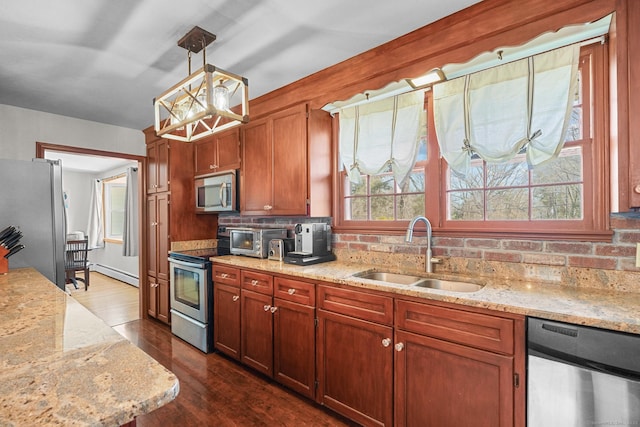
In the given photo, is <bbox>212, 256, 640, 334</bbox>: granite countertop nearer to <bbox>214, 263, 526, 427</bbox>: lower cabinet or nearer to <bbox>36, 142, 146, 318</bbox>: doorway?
<bbox>214, 263, 526, 427</bbox>: lower cabinet

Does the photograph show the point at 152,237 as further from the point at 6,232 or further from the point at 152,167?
the point at 6,232

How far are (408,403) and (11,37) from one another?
127 inches

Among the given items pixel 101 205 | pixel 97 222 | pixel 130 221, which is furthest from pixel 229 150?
pixel 97 222

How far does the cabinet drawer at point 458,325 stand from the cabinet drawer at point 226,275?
1.50 m

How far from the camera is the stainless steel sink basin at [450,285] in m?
1.97

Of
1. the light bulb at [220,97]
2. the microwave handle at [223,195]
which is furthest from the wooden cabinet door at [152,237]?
the light bulb at [220,97]

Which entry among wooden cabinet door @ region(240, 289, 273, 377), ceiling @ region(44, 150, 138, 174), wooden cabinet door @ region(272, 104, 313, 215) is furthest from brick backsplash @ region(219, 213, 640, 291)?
ceiling @ region(44, 150, 138, 174)

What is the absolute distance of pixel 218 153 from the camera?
11.6ft

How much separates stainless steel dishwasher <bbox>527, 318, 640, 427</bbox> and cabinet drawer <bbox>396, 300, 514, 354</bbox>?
0.34 ft

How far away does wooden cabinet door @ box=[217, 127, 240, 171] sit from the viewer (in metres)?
3.30

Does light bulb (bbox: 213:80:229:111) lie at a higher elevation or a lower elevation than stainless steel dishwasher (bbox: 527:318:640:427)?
higher

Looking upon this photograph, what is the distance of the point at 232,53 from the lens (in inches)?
87.8

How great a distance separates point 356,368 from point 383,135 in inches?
65.1

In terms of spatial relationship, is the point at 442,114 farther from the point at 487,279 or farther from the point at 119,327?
the point at 119,327
